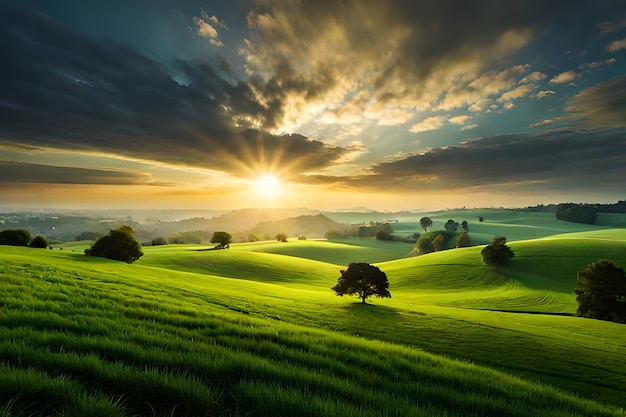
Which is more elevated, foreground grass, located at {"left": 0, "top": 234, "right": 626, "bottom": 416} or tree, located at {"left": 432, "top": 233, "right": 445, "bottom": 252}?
foreground grass, located at {"left": 0, "top": 234, "right": 626, "bottom": 416}

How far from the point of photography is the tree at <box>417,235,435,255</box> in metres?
120

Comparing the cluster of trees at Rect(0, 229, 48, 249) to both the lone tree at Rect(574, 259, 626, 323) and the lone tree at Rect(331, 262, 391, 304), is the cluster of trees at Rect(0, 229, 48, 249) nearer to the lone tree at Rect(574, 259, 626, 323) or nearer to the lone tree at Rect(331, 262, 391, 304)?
the lone tree at Rect(331, 262, 391, 304)

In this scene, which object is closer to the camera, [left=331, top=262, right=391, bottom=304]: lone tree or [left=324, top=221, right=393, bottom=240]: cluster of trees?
[left=331, top=262, right=391, bottom=304]: lone tree

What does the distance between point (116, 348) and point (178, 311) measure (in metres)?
6.07

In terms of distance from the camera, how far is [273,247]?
116 m

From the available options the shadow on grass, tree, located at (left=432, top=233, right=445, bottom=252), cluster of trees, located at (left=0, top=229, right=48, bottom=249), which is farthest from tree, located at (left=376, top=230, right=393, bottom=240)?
cluster of trees, located at (left=0, top=229, right=48, bottom=249)

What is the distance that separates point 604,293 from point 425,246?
81.9 m

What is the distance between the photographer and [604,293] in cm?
3966

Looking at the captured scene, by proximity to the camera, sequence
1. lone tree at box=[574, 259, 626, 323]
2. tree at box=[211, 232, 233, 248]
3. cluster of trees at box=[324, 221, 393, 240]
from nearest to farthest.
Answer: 1. lone tree at box=[574, 259, 626, 323]
2. tree at box=[211, 232, 233, 248]
3. cluster of trees at box=[324, 221, 393, 240]

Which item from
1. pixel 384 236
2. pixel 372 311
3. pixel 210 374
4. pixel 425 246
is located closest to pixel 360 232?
pixel 384 236

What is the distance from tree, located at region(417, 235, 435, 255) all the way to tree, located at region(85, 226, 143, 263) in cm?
10402

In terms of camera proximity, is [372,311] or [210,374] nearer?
[210,374]

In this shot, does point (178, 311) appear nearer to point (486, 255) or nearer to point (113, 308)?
point (113, 308)

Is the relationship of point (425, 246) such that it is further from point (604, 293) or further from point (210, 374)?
point (210, 374)
